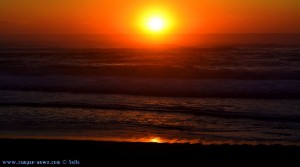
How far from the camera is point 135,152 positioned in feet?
26.2

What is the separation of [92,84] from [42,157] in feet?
48.5

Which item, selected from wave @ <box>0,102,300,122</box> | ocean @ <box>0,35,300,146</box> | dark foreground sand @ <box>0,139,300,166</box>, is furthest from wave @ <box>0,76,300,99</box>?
dark foreground sand @ <box>0,139,300,166</box>

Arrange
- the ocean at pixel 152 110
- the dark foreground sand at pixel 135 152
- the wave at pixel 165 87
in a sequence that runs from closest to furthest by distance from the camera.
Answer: the dark foreground sand at pixel 135 152, the ocean at pixel 152 110, the wave at pixel 165 87

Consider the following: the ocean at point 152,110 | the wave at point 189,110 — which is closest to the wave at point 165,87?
the ocean at point 152,110

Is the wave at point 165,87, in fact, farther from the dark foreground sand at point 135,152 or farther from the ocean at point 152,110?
the dark foreground sand at point 135,152

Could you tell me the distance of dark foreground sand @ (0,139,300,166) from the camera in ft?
24.2

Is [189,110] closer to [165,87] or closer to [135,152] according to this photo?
[135,152]

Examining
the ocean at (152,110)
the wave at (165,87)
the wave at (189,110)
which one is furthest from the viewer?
the wave at (165,87)

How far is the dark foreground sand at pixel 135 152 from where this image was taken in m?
7.38

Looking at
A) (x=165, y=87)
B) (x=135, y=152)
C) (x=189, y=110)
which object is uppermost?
(x=165, y=87)

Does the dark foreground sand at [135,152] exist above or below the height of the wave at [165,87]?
below

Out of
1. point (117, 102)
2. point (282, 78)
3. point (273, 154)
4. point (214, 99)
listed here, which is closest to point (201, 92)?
point (214, 99)

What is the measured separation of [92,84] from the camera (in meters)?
22.3

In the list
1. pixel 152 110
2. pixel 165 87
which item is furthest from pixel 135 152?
pixel 165 87
